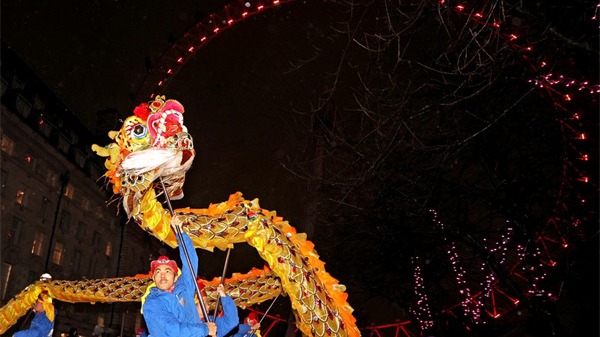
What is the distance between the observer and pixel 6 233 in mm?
24281

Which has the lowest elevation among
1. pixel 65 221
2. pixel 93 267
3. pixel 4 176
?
pixel 93 267

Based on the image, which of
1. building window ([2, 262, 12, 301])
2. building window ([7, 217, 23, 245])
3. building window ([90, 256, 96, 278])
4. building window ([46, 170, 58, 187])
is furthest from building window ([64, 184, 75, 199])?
building window ([2, 262, 12, 301])

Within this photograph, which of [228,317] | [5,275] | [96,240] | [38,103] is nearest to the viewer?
[228,317]

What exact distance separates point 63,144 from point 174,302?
30.1m

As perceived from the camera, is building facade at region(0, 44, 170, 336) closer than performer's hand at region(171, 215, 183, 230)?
No

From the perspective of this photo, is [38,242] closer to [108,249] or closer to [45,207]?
[45,207]

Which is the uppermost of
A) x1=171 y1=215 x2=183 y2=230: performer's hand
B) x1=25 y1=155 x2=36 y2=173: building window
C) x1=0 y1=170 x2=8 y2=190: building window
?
x1=25 y1=155 x2=36 y2=173: building window

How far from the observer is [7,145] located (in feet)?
81.2

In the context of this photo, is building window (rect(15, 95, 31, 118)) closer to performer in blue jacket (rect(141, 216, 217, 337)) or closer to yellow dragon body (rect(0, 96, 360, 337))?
yellow dragon body (rect(0, 96, 360, 337))

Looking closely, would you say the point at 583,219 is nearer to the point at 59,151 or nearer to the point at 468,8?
the point at 468,8

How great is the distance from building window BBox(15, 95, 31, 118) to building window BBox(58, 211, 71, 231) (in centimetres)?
675

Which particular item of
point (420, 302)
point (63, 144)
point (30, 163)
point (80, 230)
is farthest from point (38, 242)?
point (420, 302)

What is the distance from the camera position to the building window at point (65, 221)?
98.6ft

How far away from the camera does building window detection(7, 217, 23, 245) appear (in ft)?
80.8
